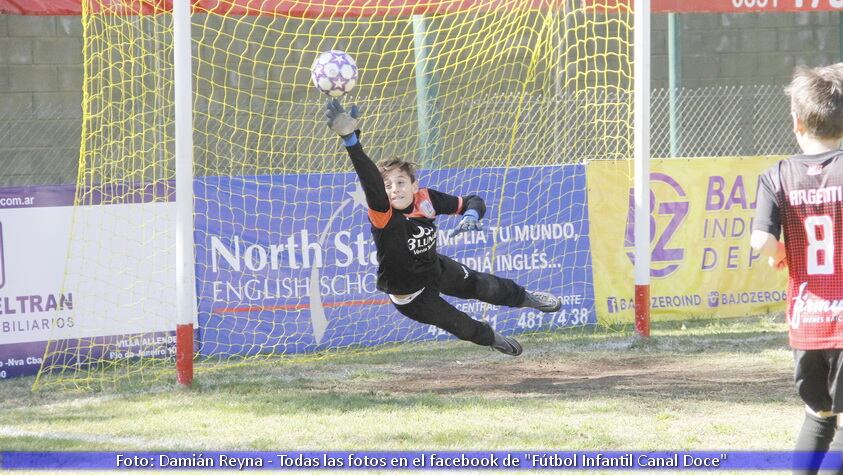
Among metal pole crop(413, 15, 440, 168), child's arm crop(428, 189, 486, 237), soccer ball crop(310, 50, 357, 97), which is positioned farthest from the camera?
metal pole crop(413, 15, 440, 168)

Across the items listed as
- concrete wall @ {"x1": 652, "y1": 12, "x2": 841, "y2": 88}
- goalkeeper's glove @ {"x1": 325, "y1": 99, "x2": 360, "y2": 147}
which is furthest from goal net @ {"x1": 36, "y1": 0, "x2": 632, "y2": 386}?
concrete wall @ {"x1": 652, "y1": 12, "x2": 841, "y2": 88}

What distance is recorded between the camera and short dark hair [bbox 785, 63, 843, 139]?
13.2ft

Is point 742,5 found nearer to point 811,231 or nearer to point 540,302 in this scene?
point 540,302

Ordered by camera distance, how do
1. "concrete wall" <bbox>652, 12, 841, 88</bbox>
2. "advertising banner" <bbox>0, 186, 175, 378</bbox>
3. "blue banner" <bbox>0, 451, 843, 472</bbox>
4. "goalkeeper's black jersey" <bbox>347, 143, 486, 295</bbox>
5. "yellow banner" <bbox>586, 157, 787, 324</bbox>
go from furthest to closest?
1. "concrete wall" <bbox>652, 12, 841, 88</bbox>
2. "yellow banner" <bbox>586, 157, 787, 324</bbox>
3. "advertising banner" <bbox>0, 186, 175, 378</bbox>
4. "goalkeeper's black jersey" <bbox>347, 143, 486, 295</bbox>
5. "blue banner" <bbox>0, 451, 843, 472</bbox>

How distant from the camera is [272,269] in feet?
29.4

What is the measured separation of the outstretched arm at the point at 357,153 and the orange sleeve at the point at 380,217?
0.10 feet

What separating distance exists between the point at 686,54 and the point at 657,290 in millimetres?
6425

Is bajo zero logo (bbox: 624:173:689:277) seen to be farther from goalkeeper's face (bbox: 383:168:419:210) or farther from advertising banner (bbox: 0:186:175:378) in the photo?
advertising banner (bbox: 0:186:175:378)

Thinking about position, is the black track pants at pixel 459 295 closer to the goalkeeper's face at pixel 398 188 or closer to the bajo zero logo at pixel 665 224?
the goalkeeper's face at pixel 398 188

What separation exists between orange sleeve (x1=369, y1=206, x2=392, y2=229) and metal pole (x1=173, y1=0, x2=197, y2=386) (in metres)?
1.34

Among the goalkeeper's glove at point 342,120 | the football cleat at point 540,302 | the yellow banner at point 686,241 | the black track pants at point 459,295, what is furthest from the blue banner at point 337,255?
the goalkeeper's glove at point 342,120

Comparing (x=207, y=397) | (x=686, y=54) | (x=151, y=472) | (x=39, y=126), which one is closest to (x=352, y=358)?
(x=207, y=397)

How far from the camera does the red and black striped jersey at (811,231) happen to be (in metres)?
4.00

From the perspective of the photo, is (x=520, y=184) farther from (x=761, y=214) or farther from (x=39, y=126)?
(x=39, y=126)
